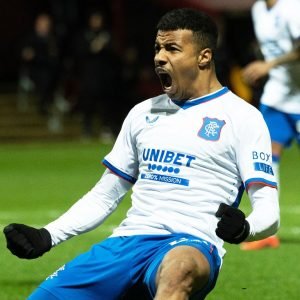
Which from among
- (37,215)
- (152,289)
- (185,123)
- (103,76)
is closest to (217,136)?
(185,123)

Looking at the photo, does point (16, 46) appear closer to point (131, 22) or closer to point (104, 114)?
point (131, 22)

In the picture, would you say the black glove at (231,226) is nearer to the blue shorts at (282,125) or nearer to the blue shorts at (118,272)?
the blue shorts at (118,272)

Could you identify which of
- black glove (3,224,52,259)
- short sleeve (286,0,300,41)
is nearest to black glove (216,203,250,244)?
black glove (3,224,52,259)

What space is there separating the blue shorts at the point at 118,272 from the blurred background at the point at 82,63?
17.0 m

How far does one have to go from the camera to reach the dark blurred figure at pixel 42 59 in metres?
26.4

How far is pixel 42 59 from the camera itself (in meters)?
26.7

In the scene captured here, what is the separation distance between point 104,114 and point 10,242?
21.8m

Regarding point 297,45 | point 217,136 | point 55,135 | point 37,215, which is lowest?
point 55,135

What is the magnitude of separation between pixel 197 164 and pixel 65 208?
7.87m

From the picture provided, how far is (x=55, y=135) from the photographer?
28.0 metres

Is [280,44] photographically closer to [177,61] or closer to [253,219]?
[177,61]

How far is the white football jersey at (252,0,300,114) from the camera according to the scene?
10.3 meters

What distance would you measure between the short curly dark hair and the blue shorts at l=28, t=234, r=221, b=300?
94 centimetres

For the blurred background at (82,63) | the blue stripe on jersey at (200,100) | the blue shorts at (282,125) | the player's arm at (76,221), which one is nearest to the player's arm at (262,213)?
the blue stripe on jersey at (200,100)
